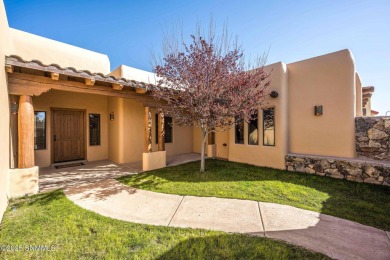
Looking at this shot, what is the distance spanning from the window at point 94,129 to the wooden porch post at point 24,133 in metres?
4.68

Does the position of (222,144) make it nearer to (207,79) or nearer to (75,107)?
(207,79)

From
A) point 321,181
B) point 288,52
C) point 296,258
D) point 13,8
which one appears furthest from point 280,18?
point 13,8

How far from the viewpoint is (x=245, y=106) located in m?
6.43

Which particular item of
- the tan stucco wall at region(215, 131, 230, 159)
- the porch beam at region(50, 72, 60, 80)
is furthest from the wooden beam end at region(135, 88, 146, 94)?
the tan stucco wall at region(215, 131, 230, 159)

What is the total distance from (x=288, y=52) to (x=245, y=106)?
168 inches

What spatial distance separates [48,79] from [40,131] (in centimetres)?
446

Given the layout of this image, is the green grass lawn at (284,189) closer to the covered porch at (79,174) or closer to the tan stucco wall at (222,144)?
the covered porch at (79,174)

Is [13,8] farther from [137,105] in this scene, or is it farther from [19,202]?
[19,202]

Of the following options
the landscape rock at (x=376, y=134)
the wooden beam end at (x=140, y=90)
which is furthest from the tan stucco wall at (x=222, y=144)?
the landscape rock at (x=376, y=134)

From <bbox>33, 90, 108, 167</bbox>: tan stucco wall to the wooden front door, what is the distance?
281 mm

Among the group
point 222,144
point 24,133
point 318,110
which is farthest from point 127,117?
point 318,110

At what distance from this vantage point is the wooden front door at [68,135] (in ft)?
28.5

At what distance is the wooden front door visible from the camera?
8.69 metres

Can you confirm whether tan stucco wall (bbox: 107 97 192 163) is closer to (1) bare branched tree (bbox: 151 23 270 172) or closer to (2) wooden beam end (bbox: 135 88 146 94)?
(2) wooden beam end (bbox: 135 88 146 94)
